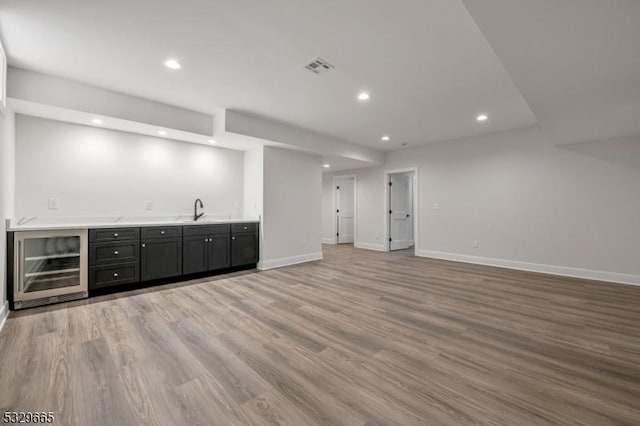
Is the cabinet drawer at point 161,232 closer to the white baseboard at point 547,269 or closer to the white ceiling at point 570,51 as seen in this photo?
the white ceiling at point 570,51

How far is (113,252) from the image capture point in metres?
3.48

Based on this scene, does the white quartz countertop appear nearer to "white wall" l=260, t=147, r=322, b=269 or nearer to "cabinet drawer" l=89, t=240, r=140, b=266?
"cabinet drawer" l=89, t=240, r=140, b=266

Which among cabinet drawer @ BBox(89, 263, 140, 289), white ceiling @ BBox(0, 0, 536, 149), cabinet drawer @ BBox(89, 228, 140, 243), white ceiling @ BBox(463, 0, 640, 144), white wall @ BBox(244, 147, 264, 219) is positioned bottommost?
cabinet drawer @ BBox(89, 263, 140, 289)

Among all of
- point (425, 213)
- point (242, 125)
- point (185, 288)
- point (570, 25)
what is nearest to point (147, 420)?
point (185, 288)

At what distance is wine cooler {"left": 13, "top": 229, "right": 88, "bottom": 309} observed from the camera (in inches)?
113

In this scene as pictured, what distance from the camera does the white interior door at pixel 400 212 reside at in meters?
7.22

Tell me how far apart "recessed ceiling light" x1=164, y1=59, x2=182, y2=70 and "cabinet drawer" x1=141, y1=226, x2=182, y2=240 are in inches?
85.5

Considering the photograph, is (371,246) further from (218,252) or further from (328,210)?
(218,252)

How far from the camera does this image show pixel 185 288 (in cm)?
373

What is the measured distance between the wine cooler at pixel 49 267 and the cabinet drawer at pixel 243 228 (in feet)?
6.45

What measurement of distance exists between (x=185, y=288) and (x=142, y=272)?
627 millimetres

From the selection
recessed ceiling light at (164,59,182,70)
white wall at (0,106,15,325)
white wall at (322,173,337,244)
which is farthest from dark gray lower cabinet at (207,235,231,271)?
white wall at (322,173,337,244)

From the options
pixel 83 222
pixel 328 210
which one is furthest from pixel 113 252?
pixel 328 210

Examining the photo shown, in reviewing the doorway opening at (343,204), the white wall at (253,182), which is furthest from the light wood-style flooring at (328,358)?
the doorway opening at (343,204)
